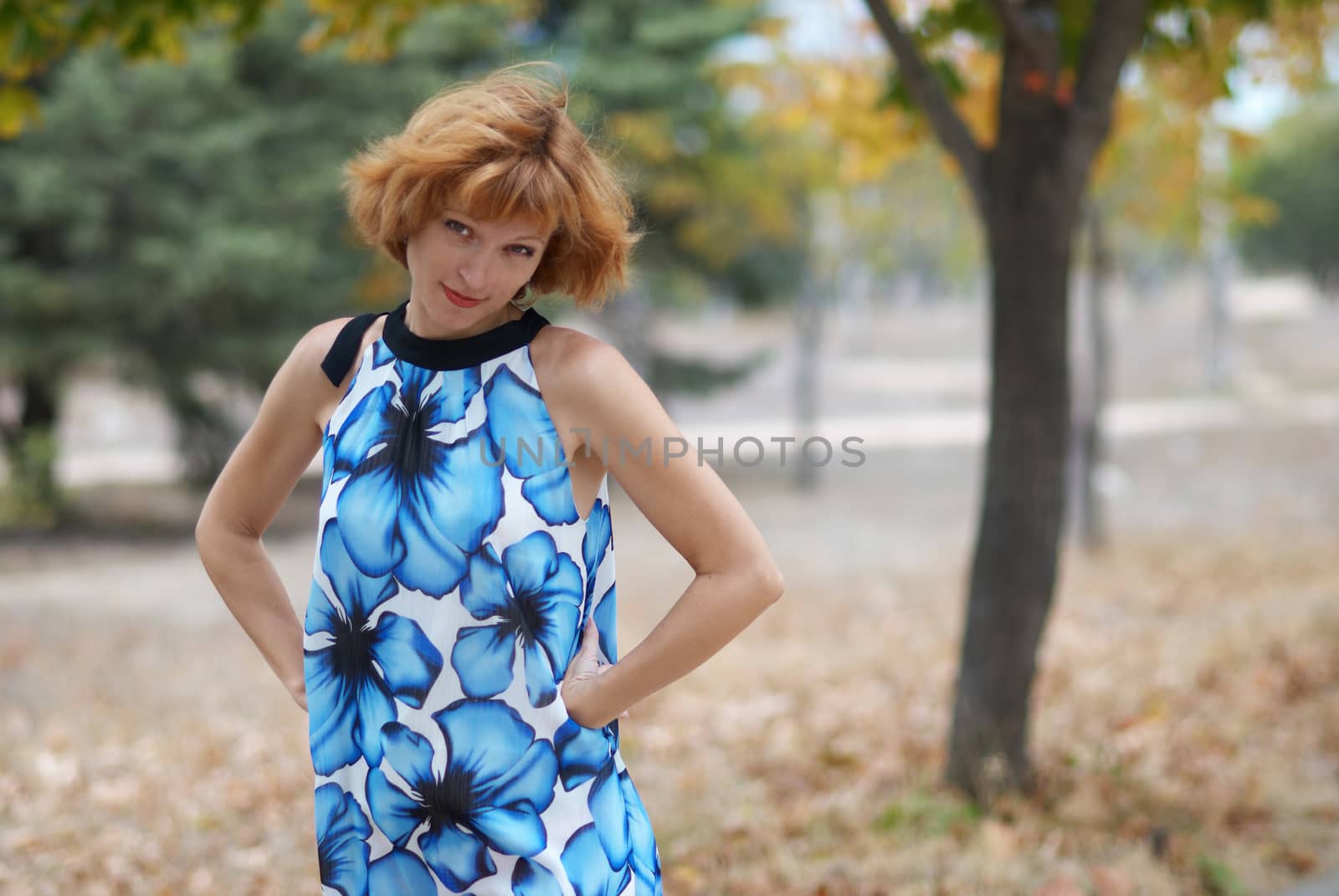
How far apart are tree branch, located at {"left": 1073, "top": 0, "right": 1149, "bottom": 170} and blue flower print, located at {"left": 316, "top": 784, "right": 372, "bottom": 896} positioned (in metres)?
2.88

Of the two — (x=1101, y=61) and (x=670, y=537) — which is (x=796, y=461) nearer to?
(x=1101, y=61)

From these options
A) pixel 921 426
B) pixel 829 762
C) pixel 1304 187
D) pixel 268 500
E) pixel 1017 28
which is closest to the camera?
pixel 268 500

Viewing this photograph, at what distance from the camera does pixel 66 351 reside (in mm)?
10672

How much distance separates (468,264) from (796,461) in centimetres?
1592

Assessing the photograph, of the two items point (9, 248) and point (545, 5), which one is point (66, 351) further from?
point (545, 5)

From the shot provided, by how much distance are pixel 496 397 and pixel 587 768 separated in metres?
0.54

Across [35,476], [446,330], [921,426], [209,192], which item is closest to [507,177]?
[446,330]

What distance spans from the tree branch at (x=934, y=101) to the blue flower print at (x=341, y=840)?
2733 mm

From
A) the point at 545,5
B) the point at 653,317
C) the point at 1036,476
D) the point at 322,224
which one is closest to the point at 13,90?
the point at 1036,476

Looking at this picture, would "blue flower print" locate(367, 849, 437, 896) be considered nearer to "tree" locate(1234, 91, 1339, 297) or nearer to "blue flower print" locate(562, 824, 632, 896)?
"blue flower print" locate(562, 824, 632, 896)

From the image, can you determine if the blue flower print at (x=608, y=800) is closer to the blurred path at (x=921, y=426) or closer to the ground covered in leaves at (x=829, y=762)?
the ground covered in leaves at (x=829, y=762)

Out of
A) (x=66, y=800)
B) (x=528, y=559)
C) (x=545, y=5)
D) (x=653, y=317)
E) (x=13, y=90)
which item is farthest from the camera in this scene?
(x=653, y=317)

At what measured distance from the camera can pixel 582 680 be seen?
1.57 meters

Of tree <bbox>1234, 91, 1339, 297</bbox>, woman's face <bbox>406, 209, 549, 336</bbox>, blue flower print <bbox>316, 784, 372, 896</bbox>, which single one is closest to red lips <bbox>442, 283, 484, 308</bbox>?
woman's face <bbox>406, 209, 549, 336</bbox>
